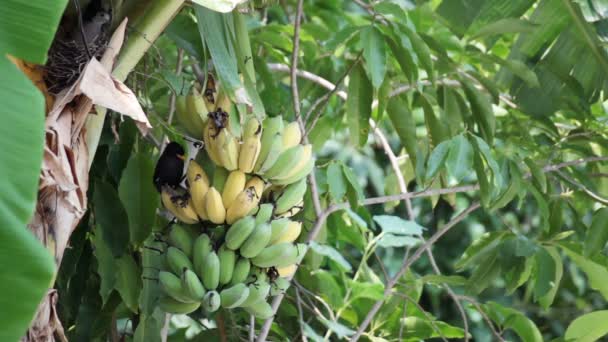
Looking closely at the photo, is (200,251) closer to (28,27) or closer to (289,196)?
(289,196)

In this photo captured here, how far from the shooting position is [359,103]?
149cm

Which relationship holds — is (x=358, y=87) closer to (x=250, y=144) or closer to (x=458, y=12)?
(x=458, y=12)

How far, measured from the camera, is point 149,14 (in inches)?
43.8

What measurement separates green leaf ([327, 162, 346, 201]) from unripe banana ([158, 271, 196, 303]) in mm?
308

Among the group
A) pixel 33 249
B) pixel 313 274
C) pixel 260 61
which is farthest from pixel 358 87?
pixel 33 249

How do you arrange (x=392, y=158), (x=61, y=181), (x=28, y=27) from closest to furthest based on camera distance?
(x=28, y=27), (x=61, y=181), (x=392, y=158)

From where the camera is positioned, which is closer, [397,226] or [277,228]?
[277,228]

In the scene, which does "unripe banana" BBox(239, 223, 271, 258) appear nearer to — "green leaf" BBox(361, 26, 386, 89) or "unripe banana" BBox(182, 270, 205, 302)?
"unripe banana" BBox(182, 270, 205, 302)

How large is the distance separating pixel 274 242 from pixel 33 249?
573 millimetres

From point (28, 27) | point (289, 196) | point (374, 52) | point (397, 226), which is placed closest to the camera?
point (28, 27)

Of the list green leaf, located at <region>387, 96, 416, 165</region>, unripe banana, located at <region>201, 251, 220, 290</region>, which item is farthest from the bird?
green leaf, located at <region>387, 96, 416, 165</region>

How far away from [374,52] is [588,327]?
59 centimetres

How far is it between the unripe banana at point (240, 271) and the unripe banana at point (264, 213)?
54 mm

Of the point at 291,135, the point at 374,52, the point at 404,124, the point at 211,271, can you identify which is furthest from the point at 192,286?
the point at 404,124
